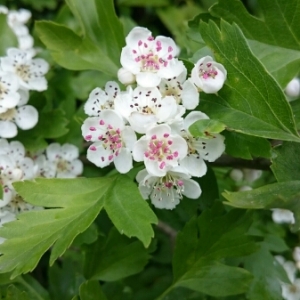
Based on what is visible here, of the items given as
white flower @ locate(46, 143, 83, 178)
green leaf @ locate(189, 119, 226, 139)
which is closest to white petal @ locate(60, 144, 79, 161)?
white flower @ locate(46, 143, 83, 178)

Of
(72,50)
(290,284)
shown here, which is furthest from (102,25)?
(290,284)

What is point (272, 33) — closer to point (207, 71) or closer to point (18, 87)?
point (207, 71)

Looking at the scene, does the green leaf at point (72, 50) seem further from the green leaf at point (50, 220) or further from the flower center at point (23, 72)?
the green leaf at point (50, 220)

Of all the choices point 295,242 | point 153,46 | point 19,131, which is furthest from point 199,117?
point 295,242

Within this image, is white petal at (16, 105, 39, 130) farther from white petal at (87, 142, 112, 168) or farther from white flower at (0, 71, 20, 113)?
white petal at (87, 142, 112, 168)

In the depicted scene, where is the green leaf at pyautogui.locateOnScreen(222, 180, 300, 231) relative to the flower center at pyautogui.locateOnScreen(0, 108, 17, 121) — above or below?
below

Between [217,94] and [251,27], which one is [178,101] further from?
[251,27]

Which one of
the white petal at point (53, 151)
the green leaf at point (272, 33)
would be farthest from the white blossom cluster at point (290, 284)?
the white petal at point (53, 151)
